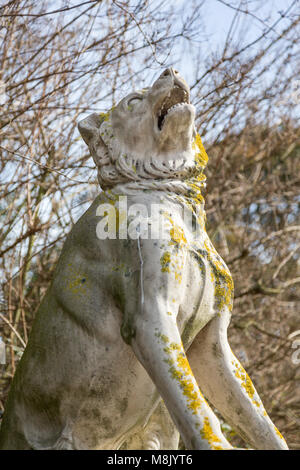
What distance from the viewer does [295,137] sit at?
802 centimetres

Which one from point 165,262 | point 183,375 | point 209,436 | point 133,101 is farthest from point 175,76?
point 209,436

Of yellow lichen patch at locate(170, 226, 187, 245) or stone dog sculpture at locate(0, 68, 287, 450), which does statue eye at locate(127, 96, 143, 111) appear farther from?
yellow lichen patch at locate(170, 226, 187, 245)

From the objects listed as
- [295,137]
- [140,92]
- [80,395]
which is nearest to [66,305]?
[80,395]

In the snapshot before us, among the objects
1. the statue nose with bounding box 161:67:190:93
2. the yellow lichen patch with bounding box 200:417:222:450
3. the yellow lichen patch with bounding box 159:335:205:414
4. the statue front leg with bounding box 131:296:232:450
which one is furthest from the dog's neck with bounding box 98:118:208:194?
the yellow lichen patch with bounding box 200:417:222:450

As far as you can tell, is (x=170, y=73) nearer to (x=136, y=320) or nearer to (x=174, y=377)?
(x=136, y=320)

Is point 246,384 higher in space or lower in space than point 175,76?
lower

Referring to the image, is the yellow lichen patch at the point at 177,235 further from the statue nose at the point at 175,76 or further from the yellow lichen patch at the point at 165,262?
the statue nose at the point at 175,76

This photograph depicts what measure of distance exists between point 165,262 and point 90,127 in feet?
2.80

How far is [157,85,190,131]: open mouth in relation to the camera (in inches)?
114

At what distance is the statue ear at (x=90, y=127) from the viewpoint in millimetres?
3018

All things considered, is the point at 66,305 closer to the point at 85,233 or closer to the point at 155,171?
the point at 85,233

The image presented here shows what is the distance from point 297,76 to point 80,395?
5.64 metres

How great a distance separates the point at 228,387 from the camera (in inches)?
105

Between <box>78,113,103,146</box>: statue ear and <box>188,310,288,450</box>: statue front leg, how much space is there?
1.02 m
